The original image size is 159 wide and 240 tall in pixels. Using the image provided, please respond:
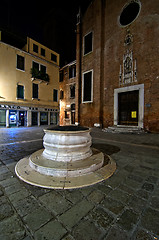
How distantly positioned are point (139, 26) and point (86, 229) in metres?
14.5

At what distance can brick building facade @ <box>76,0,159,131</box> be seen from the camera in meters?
9.61

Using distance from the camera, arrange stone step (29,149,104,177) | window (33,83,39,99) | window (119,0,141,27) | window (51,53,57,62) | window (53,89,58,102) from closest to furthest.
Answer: stone step (29,149,104,177) < window (119,0,141,27) < window (33,83,39,99) < window (51,53,57,62) < window (53,89,58,102)

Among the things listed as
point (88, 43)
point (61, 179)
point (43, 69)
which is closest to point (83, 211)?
point (61, 179)

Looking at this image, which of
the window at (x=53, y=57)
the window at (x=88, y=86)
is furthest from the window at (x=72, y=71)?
the window at (x=88, y=86)

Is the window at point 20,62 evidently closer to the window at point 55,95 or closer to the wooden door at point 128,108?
the window at point 55,95

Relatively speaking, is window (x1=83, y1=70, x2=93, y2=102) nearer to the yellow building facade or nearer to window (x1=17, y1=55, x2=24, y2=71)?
the yellow building facade

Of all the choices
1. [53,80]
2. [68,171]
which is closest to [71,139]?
[68,171]

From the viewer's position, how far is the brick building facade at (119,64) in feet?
31.5

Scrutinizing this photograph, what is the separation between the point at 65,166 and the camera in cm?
236

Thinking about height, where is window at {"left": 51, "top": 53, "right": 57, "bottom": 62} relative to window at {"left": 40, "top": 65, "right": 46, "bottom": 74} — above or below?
above

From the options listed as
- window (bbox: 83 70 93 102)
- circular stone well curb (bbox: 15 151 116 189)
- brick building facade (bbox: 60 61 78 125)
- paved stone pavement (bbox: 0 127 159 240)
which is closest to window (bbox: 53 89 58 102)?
brick building facade (bbox: 60 61 78 125)

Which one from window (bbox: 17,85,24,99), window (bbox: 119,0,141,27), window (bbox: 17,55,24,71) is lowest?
window (bbox: 17,85,24,99)

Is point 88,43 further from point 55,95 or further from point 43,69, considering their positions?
point 55,95

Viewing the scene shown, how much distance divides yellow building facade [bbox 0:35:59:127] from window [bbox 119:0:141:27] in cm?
1051
